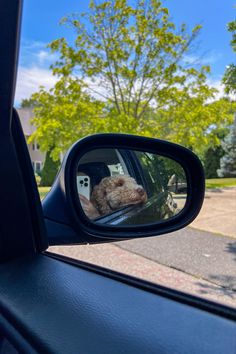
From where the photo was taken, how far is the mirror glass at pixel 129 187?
1.25 meters

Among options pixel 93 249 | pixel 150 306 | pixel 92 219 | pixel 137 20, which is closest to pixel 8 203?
pixel 92 219

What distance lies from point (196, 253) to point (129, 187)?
3705 millimetres

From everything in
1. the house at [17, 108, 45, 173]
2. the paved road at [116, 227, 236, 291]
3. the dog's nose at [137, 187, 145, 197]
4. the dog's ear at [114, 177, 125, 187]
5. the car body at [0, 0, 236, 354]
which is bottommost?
the paved road at [116, 227, 236, 291]

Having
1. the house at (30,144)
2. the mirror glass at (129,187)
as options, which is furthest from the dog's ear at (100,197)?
the house at (30,144)

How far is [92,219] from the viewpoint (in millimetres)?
1258

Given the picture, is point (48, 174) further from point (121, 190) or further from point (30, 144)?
point (121, 190)

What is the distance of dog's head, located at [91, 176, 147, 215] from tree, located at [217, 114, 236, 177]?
1585cm

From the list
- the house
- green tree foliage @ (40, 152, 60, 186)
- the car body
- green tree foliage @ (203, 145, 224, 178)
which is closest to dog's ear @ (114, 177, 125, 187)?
the car body

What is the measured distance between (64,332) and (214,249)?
4.33 meters

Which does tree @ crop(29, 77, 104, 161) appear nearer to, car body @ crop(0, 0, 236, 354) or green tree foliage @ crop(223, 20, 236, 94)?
green tree foliage @ crop(223, 20, 236, 94)

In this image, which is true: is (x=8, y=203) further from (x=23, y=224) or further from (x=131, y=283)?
(x=131, y=283)

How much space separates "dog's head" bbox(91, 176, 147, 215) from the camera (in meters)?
1.25

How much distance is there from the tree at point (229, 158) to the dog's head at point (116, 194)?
15851 mm

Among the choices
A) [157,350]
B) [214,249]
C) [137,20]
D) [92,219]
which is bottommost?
[214,249]
